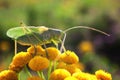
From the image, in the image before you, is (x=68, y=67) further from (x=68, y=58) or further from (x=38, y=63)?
(x=38, y=63)

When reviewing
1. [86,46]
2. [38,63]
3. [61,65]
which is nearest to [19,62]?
[38,63]

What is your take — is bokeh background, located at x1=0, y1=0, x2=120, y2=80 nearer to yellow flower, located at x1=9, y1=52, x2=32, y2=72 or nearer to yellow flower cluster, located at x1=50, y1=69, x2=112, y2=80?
yellow flower, located at x1=9, y1=52, x2=32, y2=72

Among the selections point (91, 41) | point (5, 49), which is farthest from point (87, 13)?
point (5, 49)

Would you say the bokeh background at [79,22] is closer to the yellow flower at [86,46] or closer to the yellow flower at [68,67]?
the yellow flower at [86,46]

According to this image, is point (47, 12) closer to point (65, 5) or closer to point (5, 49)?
point (65, 5)

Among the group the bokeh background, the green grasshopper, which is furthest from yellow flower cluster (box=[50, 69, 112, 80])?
Answer: the bokeh background

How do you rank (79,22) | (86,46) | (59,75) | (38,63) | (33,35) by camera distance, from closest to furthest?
(59,75), (38,63), (33,35), (86,46), (79,22)

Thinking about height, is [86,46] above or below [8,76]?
below
